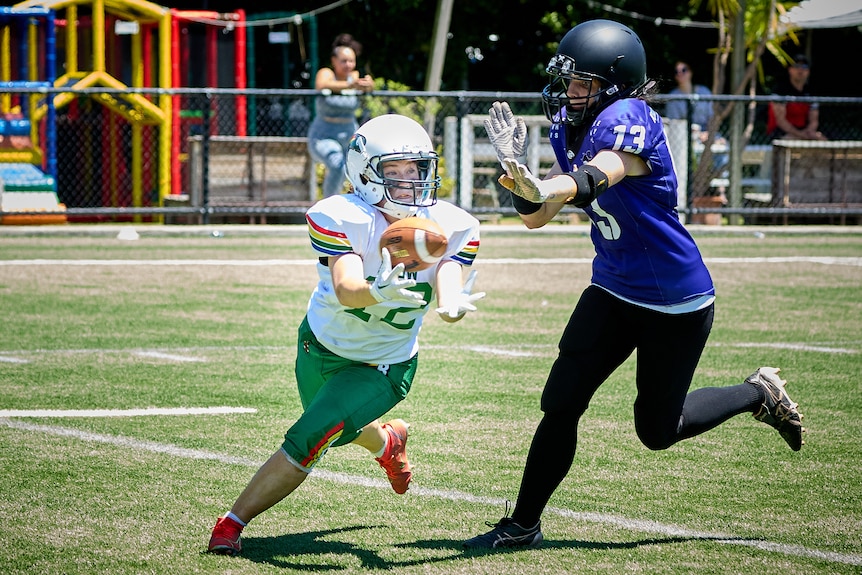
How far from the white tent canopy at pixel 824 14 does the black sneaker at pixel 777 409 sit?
1562 centimetres

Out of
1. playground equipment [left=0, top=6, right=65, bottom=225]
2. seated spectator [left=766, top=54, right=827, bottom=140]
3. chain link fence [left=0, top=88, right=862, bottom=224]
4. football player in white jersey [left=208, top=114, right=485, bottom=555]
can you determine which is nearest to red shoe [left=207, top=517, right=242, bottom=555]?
football player in white jersey [left=208, top=114, right=485, bottom=555]

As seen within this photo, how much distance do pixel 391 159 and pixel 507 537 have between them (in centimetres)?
137

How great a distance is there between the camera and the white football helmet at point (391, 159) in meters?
4.28

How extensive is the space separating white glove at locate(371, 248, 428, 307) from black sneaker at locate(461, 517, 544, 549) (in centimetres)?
92

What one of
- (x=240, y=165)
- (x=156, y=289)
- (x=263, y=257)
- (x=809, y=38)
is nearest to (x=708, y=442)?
(x=156, y=289)

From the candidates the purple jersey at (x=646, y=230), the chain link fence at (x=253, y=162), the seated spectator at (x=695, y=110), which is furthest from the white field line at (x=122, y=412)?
the seated spectator at (x=695, y=110)

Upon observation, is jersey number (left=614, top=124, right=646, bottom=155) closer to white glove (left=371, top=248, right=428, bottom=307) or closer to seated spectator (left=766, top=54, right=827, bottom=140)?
white glove (left=371, top=248, right=428, bottom=307)

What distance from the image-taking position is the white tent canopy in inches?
761

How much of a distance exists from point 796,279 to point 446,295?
8.52 m

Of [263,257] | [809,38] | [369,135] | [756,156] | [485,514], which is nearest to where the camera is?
[369,135]

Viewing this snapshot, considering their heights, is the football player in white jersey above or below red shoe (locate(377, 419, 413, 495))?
above

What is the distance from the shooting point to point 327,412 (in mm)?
4203

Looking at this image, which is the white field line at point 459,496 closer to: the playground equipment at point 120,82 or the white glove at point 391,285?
the white glove at point 391,285

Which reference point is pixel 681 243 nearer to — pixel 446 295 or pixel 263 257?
pixel 446 295
